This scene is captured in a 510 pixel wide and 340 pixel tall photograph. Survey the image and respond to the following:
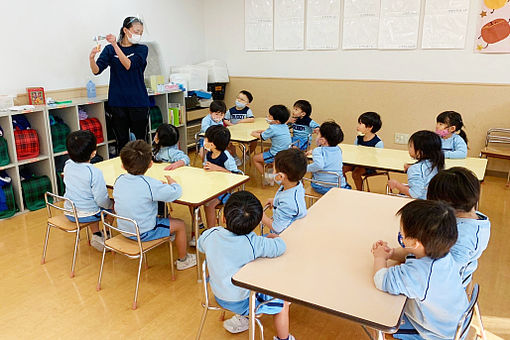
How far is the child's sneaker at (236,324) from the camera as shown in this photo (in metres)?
2.30

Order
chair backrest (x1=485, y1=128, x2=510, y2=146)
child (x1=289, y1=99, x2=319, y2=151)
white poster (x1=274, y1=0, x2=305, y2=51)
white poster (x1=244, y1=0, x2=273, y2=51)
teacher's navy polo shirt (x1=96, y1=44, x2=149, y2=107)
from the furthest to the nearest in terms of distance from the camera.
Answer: white poster (x1=244, y1=0, x2=273, y2=51)
white poster (x1=274, y1=0, x2=305, y2=51)
chair backrest (x1=485, y1=128, x2=510, y2=146)
child (x1=289, y1=99, x2=319, y2=151)
teacher's navy polo shirt (x1=96, y1=44, x2=149, y2=107)

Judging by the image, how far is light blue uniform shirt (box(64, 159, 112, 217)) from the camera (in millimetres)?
2883

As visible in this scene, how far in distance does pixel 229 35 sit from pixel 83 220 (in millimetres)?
4763

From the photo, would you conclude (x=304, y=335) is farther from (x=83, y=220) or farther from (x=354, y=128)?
(x=354, y=128)

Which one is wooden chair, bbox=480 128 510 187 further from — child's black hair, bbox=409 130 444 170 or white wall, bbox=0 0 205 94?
white wall, bbox=0 0 205 94

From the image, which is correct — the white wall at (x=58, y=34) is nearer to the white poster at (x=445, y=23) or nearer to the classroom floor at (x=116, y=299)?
the classroom floor at (x=116, y=299)

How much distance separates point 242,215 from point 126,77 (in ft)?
10.5

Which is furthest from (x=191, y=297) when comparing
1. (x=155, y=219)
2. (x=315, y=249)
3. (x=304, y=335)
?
(x=315, y=249)

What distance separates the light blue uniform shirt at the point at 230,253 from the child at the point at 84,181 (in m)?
1.29

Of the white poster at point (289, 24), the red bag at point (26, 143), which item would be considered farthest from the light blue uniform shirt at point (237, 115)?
the red bag at point (26, 143)

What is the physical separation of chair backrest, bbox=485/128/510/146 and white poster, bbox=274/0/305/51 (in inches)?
113

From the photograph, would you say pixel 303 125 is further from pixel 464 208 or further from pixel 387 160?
pixel 464 208

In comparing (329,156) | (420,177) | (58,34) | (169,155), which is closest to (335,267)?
(420,177)

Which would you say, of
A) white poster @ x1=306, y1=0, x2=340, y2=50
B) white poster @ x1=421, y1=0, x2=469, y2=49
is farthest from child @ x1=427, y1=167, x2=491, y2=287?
white poster @ x1=306, y1=0, x2=340, y2=50
